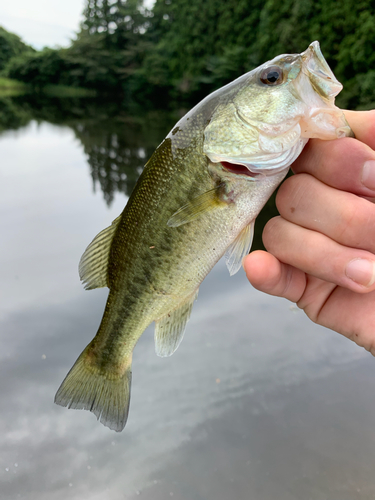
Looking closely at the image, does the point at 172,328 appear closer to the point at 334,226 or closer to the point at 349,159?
the point at 334,226

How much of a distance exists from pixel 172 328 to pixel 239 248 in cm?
57

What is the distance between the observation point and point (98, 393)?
6.09 ft

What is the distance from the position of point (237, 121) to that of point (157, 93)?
4222 centimetres

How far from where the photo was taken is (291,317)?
4.00 m

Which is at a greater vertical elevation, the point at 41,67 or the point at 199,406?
the point at 41,67

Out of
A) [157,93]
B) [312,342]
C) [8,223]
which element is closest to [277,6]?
[157,93]

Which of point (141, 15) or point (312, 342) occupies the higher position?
point (141, 15)

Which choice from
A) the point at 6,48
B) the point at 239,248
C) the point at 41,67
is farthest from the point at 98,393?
the point at 6,48

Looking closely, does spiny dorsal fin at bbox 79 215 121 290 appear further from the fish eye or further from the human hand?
the fish eye

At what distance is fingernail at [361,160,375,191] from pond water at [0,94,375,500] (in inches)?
84.2

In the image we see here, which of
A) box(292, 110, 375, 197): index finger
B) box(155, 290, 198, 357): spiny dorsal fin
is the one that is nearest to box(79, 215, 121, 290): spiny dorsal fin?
box(155, 290, 198, 357): spiny dorsal fin

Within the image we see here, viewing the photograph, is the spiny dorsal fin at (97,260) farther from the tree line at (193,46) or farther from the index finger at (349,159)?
the tree line at (193,46)

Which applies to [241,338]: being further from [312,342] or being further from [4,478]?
[4,478]

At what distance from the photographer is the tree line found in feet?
55.9
